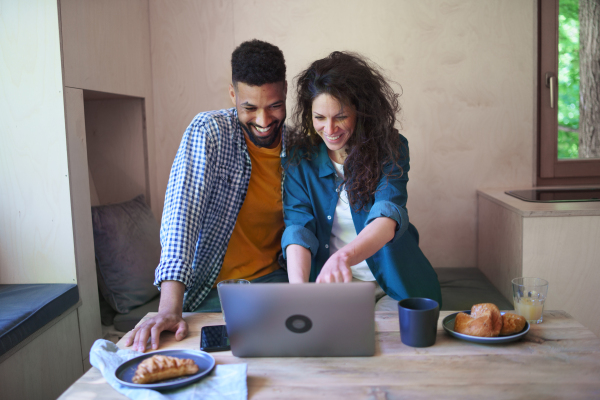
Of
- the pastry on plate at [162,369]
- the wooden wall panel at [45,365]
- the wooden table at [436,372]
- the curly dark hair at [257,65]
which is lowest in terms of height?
the wooden wall panel at [45,365]

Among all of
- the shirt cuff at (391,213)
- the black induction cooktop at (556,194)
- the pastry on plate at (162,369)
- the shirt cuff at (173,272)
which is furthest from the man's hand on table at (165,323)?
the black induction cooktop at (556,194)

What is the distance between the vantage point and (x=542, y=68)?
224cm

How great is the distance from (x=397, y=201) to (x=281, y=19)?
1265 mm

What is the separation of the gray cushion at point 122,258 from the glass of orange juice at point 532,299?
1392 millimetres

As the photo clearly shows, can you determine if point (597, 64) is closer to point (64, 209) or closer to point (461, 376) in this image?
point (461, 376)

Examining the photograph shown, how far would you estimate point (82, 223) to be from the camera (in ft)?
5.74

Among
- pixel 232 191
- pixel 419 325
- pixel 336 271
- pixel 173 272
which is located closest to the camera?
pixel 419 325

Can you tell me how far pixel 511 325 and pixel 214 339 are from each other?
59cm

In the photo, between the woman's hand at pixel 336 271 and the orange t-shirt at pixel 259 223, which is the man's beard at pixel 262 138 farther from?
the woman's hand at pixel 336 271

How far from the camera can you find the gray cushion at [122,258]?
6.17 feet

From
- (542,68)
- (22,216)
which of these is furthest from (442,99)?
(22,216)

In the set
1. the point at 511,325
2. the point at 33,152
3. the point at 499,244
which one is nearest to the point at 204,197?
the point at 33,152

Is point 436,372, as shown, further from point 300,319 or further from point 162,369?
point 162,369

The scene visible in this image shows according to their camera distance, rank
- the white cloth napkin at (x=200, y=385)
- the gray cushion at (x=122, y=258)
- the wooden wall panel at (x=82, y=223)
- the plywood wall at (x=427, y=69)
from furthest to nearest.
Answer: the plywood wall at (x=427, y=69) → the gray cushion at (x=122, y=258) → the wooden wall panel at (x=82, y=223) → the white cloth napkin at (x=200, y=385)
